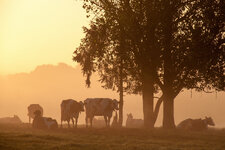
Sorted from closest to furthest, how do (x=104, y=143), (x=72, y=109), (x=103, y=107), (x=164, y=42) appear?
1. (x=104, y=143)
2. (x=164, y=42)
3. (x=72, y=109)
4. (x=103, y=107)

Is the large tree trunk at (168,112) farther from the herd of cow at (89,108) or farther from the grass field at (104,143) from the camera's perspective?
the grass field at (104,143)

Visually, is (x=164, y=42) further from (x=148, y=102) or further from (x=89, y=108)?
(x=89, y=108)

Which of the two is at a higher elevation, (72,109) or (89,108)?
(89,108)

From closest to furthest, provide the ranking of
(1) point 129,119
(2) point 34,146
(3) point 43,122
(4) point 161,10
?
(2) point 34,146
(4) point 161,10
(3) point 43,122
(1) point 129,119

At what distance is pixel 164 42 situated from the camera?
4269 cm

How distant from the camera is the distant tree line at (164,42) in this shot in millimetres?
41531

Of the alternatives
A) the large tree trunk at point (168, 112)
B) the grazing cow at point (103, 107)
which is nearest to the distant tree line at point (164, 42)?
the large tree trunk at point (168, 112)

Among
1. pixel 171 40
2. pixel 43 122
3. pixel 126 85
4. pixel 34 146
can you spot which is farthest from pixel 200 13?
pixel 34 146

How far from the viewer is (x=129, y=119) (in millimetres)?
73562

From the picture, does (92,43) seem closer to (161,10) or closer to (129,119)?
(161,10)

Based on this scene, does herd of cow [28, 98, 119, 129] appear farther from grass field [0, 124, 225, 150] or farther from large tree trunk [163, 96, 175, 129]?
grass field [0, 124, 225, 150]

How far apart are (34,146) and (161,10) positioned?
19.2 metres

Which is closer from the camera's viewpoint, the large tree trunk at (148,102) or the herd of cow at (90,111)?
the large tree trunk at (148,102)

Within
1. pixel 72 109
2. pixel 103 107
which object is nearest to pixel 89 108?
pixel 103 107
